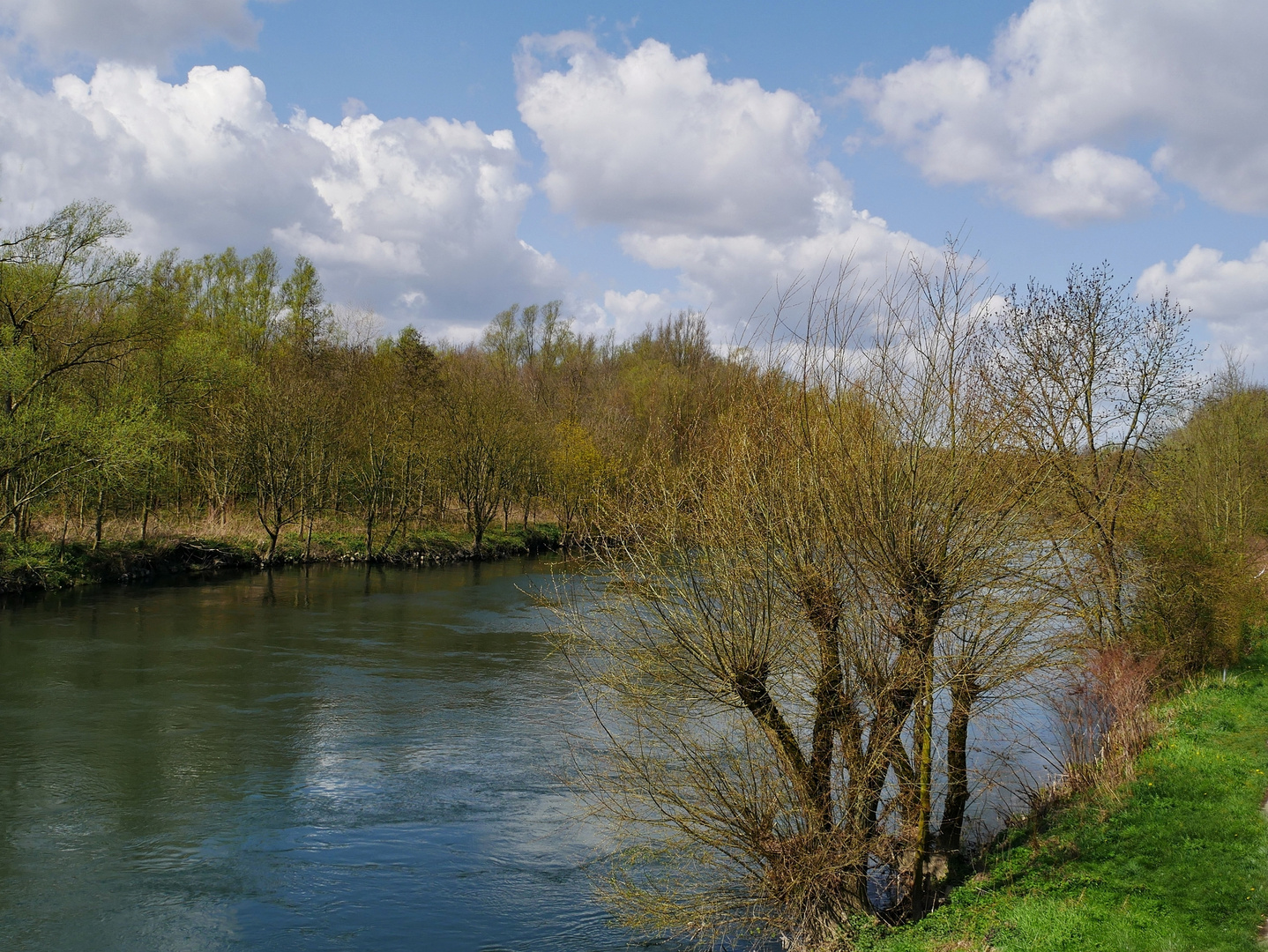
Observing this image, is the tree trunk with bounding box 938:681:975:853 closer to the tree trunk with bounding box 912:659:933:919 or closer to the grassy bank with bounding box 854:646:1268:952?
the tree trunk with bounding box 912:659:933:919

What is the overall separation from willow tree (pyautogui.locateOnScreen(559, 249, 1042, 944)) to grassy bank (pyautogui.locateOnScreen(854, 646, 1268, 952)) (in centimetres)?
101

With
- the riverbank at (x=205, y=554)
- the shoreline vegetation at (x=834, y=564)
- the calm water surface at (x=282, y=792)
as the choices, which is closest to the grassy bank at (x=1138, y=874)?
the shoreline vegetation at (x=834, y=564)

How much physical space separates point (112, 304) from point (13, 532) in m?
8.86

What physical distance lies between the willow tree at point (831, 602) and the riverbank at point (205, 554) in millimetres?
27475

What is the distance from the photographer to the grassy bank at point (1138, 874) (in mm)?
8258

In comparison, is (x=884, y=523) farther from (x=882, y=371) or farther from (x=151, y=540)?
(x=151, y=540)

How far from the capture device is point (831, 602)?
9.01m

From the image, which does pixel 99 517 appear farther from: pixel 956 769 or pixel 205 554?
pixel 956 769

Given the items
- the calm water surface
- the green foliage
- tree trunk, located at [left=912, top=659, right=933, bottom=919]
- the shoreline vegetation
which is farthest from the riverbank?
tree trunk, located at [left=912, top=659, right=933, bottom=919]

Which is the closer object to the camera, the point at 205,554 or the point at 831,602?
the point at 831,602

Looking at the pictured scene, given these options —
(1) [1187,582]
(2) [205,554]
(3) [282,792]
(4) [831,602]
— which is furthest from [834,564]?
(2) [205,554]

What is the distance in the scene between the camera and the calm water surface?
1005 cm

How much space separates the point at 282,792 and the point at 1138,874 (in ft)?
38.7

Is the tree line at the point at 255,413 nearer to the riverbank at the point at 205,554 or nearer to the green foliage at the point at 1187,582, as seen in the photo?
the riverbank at the point at 205,554
